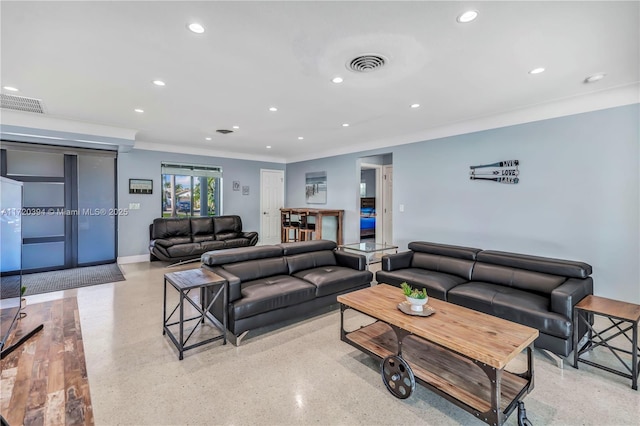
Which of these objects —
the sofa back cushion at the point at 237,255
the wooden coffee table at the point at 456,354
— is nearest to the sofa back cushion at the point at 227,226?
the sofa back cushion at the point at 237,255

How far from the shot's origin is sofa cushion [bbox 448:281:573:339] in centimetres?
245

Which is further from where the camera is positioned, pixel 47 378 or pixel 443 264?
pixel 443 264

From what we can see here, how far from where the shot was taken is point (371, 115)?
4.39 metres

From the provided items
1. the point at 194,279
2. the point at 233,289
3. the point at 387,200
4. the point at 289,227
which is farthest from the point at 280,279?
the point at 387,200

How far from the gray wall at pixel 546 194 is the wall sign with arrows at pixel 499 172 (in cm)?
8

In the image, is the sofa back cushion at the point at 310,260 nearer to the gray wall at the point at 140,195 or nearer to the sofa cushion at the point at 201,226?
the sofa cushion at the point at 201,226

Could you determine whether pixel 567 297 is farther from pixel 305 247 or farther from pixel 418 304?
pixel 305 247

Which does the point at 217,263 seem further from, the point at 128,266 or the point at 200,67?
the point at 128,266

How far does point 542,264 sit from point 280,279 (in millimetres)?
2879

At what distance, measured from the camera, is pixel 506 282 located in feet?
10.7

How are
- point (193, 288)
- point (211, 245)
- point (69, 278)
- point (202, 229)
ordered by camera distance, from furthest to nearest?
point (202, 229) → point (211, 245) → point (69, 278) → point (193, 288)

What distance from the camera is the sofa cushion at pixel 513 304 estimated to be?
2.45m

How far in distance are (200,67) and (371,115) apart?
8.19 feet

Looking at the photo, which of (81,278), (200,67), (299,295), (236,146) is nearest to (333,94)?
(200,67)
